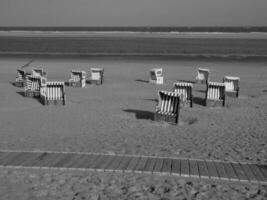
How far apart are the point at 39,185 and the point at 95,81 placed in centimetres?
1295

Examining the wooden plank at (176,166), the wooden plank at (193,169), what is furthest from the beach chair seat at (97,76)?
the wooden plank at (193,169)

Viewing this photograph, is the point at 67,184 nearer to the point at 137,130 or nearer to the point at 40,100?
the point at 137,130

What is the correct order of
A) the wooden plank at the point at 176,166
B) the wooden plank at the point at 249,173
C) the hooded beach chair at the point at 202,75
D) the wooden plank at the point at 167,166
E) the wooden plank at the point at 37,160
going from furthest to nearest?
the hooded beach chair at the point at 202,75
the wooden plank at the point at 37,160
the wooden plank at the point at 167,166
the wooden plank at the point at 176,166
the wooden plank at the point at 249,173

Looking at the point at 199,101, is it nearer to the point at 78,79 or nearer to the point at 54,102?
the point at 54,102

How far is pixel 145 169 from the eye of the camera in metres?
6.98

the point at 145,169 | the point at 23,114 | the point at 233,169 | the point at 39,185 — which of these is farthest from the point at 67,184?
the point at 23,114

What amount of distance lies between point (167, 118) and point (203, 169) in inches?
169

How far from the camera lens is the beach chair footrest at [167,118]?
11.1 metres

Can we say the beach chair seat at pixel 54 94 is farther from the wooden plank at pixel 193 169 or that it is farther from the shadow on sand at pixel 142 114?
the wooden plank at pixel 193 169

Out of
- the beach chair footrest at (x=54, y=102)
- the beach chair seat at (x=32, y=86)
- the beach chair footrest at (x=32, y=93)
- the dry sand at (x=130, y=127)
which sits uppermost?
the beach chair seat at (x=32, y=86)

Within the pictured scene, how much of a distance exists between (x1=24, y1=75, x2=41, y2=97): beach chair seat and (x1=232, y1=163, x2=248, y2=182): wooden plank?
32.1 ft

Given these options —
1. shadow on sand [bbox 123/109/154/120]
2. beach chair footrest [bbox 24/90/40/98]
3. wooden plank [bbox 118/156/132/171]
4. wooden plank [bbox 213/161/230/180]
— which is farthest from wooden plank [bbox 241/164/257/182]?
beach chair footrest [bbox 24/90/40/98]

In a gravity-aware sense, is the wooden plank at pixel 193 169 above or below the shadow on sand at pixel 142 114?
below

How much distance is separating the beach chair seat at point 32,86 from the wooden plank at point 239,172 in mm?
9781
